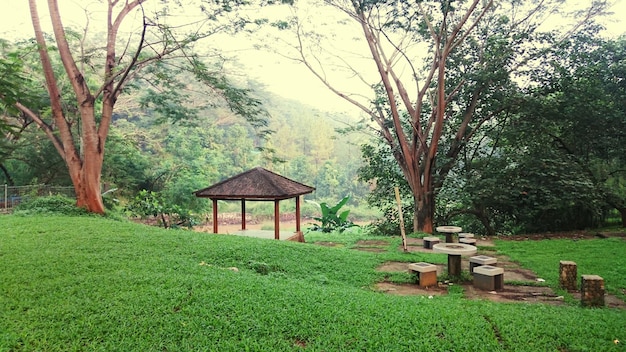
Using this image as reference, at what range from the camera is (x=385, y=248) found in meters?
9.96

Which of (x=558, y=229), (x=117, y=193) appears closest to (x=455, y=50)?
(x=558, y=229)

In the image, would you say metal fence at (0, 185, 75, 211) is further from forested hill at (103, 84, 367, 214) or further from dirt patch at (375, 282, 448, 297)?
dirt patch at (375, 282, 448, 297)

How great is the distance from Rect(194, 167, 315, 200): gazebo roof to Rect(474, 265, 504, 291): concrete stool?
5.45 meters

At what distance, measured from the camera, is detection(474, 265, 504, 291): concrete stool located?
578 cm

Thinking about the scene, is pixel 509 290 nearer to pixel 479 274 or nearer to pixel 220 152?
pixel 479 274

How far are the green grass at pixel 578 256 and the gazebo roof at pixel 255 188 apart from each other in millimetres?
5121

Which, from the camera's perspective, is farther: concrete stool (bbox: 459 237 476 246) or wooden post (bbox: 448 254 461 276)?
concrete stool (bbox: 459 237 476 246)

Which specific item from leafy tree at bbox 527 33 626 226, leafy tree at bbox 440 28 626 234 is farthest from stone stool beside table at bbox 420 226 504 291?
leafy tree at bbox 527 33 626 226

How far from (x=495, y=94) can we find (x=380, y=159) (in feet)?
13.0

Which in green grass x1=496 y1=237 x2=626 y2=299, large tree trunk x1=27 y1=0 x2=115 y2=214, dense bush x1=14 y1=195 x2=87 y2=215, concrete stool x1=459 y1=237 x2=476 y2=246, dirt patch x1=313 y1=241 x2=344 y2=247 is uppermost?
large tree trunk x1=27 y1=0 x2=115 y2=214

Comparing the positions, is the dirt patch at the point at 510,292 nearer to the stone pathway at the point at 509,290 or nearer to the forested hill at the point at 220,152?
the stone pathway at the point at 509,290

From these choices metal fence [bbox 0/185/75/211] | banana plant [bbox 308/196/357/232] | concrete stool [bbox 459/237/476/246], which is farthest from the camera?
banana plant [bbox 308/196/357/232]

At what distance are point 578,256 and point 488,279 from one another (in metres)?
3.18

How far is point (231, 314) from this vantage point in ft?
12.7
